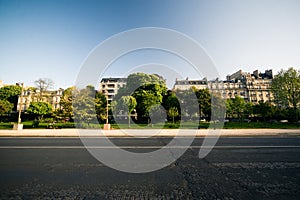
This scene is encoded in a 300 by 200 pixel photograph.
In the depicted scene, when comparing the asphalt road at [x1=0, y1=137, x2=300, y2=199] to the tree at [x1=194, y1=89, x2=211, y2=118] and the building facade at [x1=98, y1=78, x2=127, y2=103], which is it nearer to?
the tree at [x1=194, y1=89, x2=211, y2=118]

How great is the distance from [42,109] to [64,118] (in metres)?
25.6

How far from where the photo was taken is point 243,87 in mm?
68750

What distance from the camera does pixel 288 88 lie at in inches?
1358

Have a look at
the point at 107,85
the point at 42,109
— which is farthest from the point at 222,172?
A: the point at 107,85

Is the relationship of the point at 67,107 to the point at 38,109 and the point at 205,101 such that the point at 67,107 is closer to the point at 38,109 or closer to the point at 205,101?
the point at 38,109

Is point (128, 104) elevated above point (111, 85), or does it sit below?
below

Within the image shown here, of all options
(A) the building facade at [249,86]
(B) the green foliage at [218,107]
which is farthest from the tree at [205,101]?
(A) the building facade at [249,86]

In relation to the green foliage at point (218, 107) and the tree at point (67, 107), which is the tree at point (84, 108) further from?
the green foliage at point (218, 107)

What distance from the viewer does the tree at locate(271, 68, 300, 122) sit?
1316 inches

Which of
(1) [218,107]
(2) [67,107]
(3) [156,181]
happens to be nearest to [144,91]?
(2) [67,107]

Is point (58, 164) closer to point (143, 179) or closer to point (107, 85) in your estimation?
point (143, 179)

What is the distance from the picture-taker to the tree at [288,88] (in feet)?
110

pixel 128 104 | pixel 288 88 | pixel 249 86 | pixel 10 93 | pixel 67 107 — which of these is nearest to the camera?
pixel 67 107

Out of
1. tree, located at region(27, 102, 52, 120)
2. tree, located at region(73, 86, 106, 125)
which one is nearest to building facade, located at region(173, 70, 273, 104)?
tree, located at region(73, 86, 106, 125)
